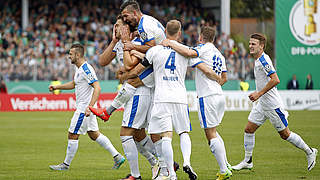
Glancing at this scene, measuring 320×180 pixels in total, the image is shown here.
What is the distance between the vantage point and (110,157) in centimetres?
1284

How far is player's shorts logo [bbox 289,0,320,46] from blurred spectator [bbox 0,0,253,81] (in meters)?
3.80

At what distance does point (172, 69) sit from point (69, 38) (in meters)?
26.7

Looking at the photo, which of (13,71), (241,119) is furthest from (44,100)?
(241,119)

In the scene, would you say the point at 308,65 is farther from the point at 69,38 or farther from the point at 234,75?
the point at 69,38

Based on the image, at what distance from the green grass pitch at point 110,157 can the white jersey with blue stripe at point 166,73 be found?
70.9 inches

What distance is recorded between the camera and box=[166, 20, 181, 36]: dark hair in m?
8.42

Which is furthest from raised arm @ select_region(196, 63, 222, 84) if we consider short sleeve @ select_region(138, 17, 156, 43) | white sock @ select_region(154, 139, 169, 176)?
white sock @ select_region(154, 139, 169, 176)

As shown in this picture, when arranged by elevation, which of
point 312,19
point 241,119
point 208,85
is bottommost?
point 241,119

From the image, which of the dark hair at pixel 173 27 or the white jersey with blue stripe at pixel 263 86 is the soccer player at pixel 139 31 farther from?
the white jersey with blue stripe at pixel 263 86

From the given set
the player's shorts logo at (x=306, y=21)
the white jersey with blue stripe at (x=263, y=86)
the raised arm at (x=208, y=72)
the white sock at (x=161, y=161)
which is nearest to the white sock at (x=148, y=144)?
the white sock at (x=161, y=161)

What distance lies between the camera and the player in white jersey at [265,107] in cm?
1012

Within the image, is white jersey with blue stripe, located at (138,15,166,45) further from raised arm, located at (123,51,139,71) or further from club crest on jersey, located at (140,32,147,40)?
raised arm, located at (123,51,139,71)

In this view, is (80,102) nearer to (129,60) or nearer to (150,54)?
(129,60)

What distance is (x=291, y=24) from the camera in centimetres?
3222
